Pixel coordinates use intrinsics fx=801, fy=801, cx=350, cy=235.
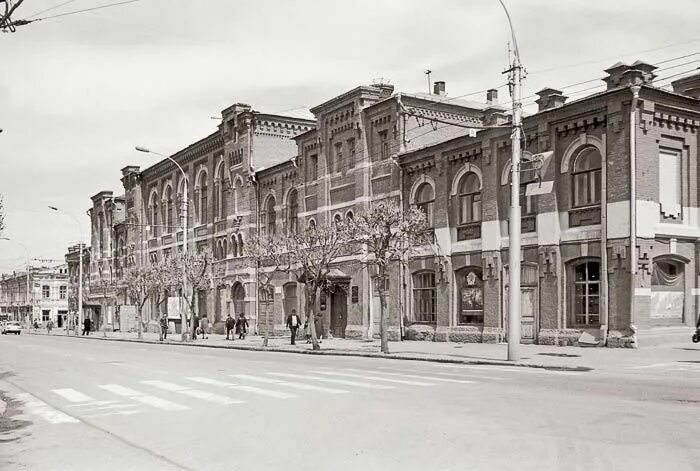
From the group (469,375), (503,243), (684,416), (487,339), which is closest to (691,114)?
(503,243)

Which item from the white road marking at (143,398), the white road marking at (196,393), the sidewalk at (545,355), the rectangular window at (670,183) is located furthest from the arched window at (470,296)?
the white road marking at (143,398)

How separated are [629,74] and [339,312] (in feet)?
67.5

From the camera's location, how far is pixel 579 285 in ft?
92.2

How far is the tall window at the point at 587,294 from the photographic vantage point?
27.4 meters

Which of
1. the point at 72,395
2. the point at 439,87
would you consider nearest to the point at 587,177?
the point at 439,87

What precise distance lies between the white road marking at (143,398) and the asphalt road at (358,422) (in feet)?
0.13

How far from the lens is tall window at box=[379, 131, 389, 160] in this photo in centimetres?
3856

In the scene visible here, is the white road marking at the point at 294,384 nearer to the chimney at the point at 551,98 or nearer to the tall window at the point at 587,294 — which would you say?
the tall window at the point at 587,294

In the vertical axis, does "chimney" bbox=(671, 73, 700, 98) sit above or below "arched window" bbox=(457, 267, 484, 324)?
above

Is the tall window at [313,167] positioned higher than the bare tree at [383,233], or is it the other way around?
the tall window at [313,167]

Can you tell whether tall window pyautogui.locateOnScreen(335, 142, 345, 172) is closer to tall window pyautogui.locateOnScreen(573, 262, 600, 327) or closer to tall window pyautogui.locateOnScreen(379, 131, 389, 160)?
tall window pyautogui.locateOnScreen(379, 131, 389, 160)

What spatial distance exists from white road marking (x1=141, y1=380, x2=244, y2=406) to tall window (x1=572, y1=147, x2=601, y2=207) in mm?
16722

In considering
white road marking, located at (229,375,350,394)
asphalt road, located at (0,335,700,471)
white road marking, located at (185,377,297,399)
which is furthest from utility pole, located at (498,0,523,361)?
white road marking, located at (185,377,297,399)

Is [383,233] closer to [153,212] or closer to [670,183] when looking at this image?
[670,183]
